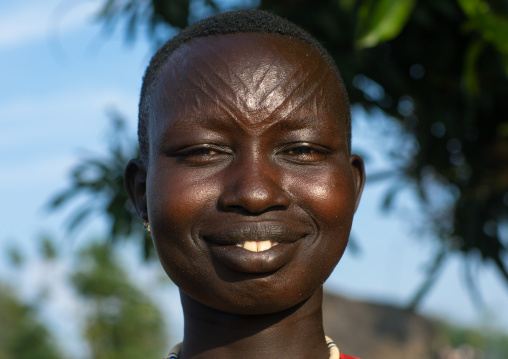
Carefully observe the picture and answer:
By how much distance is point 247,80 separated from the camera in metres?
1.85

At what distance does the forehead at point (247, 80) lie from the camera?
6.00ft

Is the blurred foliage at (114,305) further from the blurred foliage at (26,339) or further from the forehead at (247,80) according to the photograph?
the forehead at (247,80)

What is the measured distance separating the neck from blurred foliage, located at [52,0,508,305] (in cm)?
217

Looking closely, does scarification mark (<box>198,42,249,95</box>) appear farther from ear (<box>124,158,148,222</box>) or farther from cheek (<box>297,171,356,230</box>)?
ear (<box>124,158,148,222</box>)

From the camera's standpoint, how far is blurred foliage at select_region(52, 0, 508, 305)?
13.7ft

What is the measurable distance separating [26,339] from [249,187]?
48.9 feet

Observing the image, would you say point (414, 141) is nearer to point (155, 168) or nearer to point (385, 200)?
point (385, 200)

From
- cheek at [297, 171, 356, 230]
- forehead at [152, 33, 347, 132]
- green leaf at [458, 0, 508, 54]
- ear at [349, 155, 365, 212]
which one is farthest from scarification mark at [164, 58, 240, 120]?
green leaf at [458, 0, 508, 54]

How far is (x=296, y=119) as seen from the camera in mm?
1856

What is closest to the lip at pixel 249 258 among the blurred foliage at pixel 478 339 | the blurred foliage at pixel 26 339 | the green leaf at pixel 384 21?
the green leaf at pixel 384 21

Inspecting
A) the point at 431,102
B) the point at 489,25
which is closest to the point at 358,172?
the point at 489,25

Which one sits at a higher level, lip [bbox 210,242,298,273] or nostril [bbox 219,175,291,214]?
nostril [bbox 219,175,291,214]

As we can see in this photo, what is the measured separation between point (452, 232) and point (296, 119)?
12.2 feet

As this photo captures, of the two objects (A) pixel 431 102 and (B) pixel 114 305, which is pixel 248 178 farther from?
(B) pixel 114 305
